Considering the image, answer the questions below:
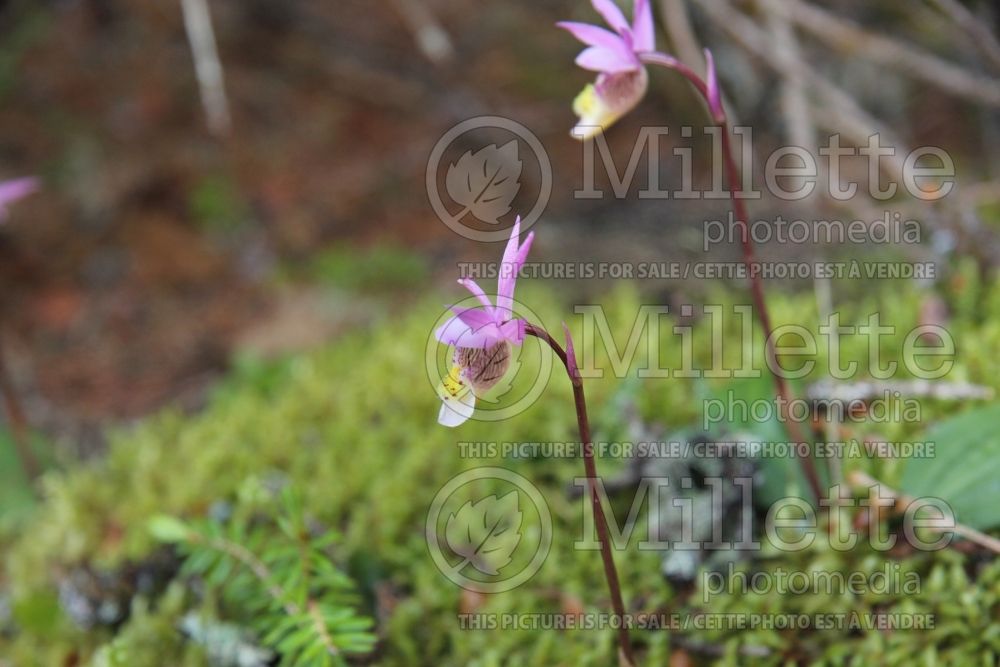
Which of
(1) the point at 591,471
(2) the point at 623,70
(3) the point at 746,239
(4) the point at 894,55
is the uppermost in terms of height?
(4) the point at 894,55

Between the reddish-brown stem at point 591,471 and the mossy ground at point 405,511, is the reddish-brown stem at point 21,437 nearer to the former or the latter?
the mossy ground at point 405,511

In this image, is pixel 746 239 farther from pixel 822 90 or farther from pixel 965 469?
pixel 822 90

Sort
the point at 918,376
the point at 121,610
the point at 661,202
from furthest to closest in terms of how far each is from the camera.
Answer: the point at 661,202, the point at 918,376, the point at 121,610

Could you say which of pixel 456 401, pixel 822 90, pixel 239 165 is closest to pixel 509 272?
pixel 456 401

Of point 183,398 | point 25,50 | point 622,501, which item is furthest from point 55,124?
point 622,501

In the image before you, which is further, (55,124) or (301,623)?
(55,124)

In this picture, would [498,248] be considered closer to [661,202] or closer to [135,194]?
[661,202]

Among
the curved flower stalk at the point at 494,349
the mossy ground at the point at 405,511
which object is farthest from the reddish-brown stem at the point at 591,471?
the mossy ground at the point at 405,511

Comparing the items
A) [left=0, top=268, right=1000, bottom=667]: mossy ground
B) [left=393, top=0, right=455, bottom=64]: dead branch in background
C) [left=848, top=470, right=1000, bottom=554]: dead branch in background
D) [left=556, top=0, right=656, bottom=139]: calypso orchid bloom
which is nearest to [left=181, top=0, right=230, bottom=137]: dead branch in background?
[left=393, top=0, right=455, bottom=64]: dead branch in background
